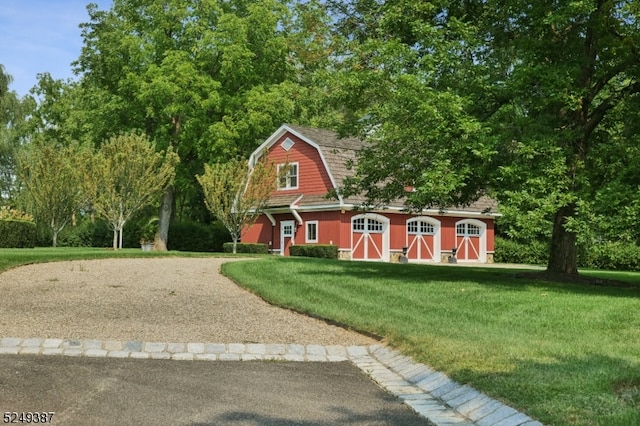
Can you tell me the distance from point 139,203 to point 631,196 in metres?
21.0

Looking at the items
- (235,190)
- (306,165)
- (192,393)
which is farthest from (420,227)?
(192,393)

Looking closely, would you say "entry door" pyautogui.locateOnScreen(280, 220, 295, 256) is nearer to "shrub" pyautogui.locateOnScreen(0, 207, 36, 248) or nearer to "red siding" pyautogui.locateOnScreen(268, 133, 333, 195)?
"red siding" pyautogui.locateOnScreen(268, 133, 333, 195)

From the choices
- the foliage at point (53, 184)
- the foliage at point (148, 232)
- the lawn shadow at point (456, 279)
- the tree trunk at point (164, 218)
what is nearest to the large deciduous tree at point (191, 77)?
the tree trunk at point (164, 218)

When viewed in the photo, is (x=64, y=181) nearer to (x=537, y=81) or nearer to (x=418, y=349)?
(x=537, y=81)

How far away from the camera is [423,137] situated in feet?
50.7

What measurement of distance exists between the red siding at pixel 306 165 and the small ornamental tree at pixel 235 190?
2.71 meters

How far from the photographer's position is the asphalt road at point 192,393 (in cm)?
577

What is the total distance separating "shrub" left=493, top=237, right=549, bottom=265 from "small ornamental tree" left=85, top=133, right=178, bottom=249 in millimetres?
20118

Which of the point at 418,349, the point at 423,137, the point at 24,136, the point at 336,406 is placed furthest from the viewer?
the point at 24,136

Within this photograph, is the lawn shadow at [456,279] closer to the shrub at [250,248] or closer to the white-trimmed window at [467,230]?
the shrub at [250,248]

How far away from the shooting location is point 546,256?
3744 centimetres

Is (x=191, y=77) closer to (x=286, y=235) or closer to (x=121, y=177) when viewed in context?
(x=121, y=177)

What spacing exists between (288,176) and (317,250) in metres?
5.85

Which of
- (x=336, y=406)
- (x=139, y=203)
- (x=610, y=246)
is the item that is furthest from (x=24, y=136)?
(x=336, y=406)
